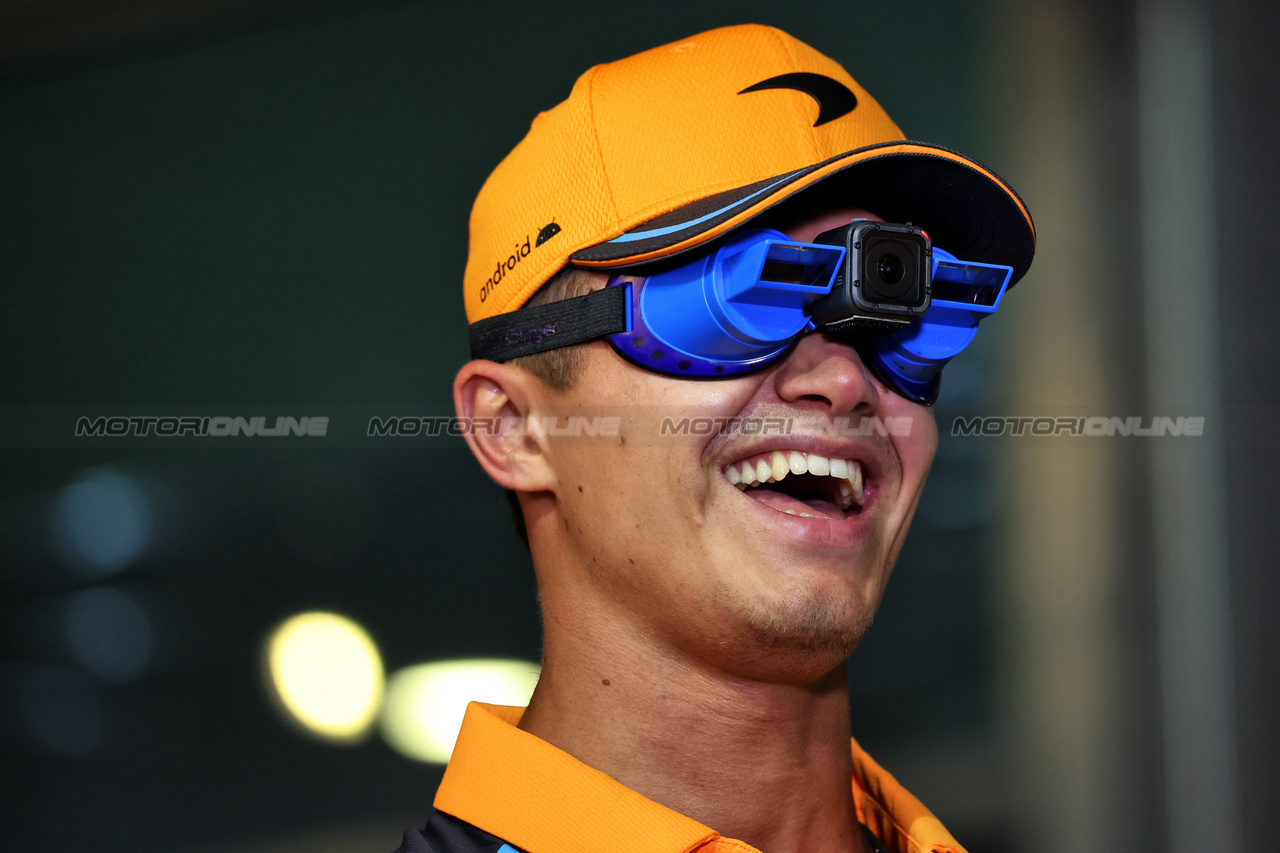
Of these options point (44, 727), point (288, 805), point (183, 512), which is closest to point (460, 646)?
point (288, 805)

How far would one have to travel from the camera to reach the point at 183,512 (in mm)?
2061

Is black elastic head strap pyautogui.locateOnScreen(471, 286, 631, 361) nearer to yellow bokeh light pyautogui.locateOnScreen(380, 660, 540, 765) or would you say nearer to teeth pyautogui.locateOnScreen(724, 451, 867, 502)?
teeth pyautogui.locateOnScreen(724, 451, 867, 502)

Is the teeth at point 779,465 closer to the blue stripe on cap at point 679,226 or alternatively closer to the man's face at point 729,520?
the man's face at point 729,520

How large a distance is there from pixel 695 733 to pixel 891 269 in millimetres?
546

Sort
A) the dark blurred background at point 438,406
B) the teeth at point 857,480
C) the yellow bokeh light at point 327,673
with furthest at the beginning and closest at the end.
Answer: the yellow bokeh light at point 327,673 → the dark blurred background at point 438,406 → the teeth at point 857,480

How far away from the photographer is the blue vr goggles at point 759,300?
1035 millimetres

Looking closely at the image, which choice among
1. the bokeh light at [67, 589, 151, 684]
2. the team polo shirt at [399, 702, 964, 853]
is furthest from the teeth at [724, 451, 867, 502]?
the bokeh light at [67, 589, 151, 684]

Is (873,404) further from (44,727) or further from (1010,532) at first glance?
(44,727)

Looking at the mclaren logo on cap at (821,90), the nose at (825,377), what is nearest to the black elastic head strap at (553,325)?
the nose at (825,377)

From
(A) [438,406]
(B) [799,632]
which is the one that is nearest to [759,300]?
(B) [799,632]

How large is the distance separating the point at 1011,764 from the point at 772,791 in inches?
51.6

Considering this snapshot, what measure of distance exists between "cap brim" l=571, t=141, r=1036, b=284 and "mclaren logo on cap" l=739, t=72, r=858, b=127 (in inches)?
3.6

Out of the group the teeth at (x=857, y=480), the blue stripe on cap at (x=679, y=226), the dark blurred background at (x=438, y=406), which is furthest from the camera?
the dark blurred background at (x=438, y=406)

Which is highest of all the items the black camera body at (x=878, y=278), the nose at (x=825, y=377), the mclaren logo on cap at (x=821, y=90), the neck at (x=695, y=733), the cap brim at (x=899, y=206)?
the mclaren logo on cap at (x=821, y=90)
